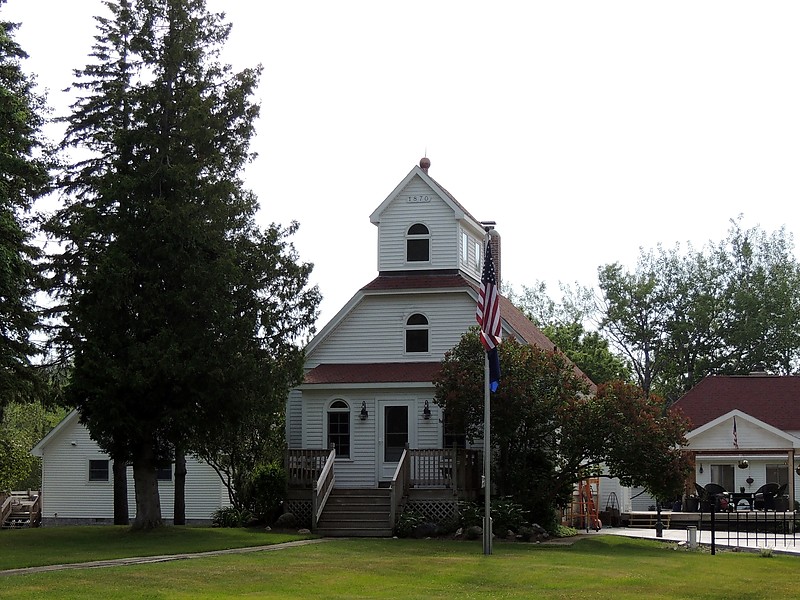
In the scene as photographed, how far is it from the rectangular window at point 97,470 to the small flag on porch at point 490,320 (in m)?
26.8

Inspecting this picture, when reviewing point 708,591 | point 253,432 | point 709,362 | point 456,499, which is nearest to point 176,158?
point 253,432

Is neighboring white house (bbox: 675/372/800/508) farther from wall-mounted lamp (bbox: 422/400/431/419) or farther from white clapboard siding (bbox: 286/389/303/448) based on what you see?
white clapboard siding (bbox: 286/389/303/448)

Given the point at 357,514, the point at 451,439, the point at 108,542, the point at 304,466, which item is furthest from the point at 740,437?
the point at 108,542

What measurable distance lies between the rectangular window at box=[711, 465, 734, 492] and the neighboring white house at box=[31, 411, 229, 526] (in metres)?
20.4

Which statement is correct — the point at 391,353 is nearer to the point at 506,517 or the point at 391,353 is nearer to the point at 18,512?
the point at 506,517

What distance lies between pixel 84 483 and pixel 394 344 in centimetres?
1903

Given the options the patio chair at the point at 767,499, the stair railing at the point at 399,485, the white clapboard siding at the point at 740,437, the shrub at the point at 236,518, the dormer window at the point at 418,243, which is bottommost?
the shrub at the point at 236,518

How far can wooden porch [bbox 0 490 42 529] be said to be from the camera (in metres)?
45.9

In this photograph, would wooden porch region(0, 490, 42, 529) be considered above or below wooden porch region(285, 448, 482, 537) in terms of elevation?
below

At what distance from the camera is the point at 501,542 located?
2706 cm

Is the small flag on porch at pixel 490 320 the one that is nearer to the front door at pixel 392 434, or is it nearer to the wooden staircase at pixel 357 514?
the wooden staircase at pixel 357 514

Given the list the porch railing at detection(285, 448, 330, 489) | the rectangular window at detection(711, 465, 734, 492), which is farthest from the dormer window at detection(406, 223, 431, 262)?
the rectangular window at detection(711, 465, 734, 492)

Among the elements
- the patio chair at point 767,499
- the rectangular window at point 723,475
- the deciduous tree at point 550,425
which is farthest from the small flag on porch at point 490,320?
the rectangular window at point 723,475

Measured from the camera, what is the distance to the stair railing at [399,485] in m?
28.8
